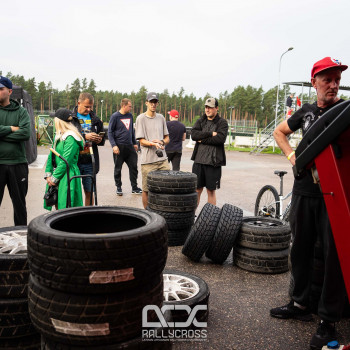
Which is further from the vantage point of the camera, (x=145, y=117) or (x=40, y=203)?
(x=40, y=203)

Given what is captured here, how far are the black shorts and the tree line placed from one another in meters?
88.8

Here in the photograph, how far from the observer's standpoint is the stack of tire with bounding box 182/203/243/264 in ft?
14.7

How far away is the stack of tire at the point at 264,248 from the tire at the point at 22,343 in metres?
2.71

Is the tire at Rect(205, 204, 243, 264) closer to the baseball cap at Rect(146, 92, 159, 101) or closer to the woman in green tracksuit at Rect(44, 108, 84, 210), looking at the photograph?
the woman in green tracksuit at Rect(44, 108, 84, 210)

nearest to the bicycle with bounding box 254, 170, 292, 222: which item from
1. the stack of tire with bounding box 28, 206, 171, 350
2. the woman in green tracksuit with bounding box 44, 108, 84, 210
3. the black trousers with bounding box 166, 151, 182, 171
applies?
the woman in green tracksuit with bounding box 44, 108, 84, 210

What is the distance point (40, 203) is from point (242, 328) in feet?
19.7

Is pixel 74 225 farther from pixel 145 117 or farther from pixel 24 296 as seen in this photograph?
pixel 145 117

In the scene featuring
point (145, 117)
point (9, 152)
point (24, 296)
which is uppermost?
point (145, 117)

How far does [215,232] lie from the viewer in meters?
4.53

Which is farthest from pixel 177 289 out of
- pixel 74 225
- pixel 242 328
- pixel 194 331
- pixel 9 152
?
pixel 9 152

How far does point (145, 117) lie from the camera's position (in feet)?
22.1

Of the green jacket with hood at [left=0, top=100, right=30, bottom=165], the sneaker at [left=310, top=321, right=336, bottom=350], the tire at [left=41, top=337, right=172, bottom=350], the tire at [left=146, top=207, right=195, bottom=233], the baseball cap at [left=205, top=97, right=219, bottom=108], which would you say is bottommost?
the sneaker at [left=310, top=321, right=336, bottom=350]

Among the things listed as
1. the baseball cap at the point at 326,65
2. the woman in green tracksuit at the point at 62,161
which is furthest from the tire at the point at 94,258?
the woman in green tracksuit at the point at 62,161

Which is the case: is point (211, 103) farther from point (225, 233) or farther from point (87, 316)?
point (87, 316)
